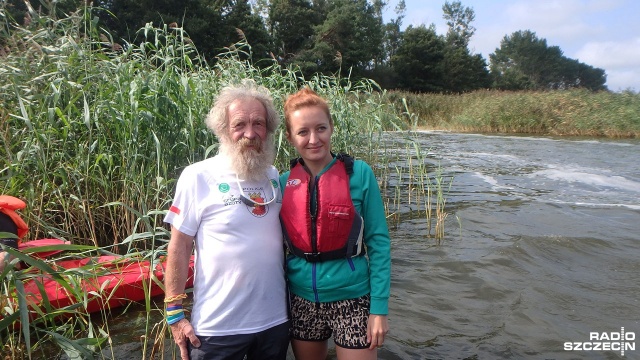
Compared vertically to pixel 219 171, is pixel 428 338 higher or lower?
lower

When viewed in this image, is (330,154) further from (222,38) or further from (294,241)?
(222,38)

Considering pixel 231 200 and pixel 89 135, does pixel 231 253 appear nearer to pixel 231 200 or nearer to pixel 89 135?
pixel 231 200

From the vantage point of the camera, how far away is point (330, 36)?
34.6 metres

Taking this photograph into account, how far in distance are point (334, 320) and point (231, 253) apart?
522 millimetres

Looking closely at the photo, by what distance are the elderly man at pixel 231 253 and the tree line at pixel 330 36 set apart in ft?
9.59

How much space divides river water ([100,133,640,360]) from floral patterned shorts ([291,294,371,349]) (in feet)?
3.84

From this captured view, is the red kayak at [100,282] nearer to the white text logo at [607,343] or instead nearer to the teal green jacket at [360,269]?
the teal green jacket at [360,269]

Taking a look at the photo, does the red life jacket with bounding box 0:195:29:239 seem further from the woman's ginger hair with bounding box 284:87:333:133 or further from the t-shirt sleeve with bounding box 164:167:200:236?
the woman's ginger hair with bounding box 284:87:333:133

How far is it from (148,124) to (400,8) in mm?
65651

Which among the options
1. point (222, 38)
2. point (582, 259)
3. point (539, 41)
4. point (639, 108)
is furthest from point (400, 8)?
point (582, 259)

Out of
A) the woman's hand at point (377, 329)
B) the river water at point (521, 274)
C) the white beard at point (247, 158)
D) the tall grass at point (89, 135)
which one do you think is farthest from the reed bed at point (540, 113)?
the woman's hand at point (377, 329)

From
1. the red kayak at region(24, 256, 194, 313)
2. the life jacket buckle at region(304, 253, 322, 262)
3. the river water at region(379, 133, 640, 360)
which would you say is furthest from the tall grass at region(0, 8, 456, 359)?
the river water at region(379, 133, 640, 360)

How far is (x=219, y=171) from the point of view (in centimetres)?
206

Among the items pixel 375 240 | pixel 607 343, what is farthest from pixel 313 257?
pixel 607 343
